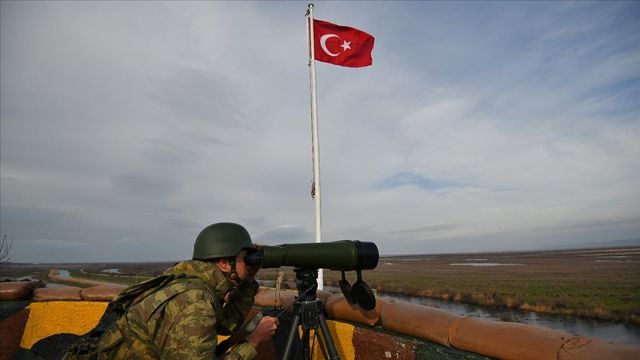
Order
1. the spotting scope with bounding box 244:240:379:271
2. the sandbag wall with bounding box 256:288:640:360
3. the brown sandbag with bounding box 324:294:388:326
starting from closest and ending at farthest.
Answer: the sandbag wall with bounding box 256:288:640:360 < the spotting scope with bounding box 244:240:379:271 < the brown sandbag with bounding box 324:294:388:326

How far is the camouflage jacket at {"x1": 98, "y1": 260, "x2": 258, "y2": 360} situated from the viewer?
67.3 inches

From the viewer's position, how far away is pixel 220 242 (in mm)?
2211

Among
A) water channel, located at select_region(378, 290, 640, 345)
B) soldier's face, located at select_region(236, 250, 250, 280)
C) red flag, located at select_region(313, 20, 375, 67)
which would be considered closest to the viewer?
soldier's face, located at select_region(236, 250, 250, 280)

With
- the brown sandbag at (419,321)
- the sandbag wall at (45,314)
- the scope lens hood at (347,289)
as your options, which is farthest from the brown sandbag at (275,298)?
the sandbag wall at (45,314)

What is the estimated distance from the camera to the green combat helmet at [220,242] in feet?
7.17

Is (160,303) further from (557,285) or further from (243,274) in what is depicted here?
(557,285)

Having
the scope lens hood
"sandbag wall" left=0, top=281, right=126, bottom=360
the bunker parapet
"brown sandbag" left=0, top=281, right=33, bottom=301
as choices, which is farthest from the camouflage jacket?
"brown sandbag" left=0, top=281, right=33, bottom=301

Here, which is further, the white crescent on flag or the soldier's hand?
the white crescent on flag

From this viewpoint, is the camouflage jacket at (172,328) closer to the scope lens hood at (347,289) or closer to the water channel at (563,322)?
the scope lens hood at (347,289)

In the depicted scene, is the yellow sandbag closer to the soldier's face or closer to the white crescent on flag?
the soldier's face

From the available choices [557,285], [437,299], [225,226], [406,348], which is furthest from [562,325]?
[225,226]

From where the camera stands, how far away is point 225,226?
7.46ft

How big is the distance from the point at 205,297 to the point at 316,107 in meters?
4.53

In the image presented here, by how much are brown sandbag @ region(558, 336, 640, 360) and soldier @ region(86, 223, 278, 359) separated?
146cm
